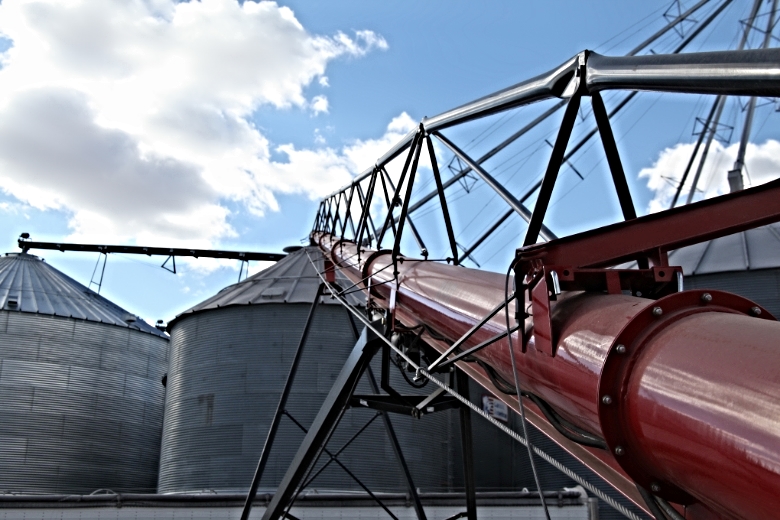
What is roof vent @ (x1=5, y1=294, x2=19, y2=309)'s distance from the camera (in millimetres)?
23756

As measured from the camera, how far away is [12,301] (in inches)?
945

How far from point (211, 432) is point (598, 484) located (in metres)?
8.88

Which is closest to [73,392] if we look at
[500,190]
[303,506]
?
[303,506]

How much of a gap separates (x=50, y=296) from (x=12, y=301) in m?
1.68

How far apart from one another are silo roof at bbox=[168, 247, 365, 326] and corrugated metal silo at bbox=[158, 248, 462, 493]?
2.3 inches

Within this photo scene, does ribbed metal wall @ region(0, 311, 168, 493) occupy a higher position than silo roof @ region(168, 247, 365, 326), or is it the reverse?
silo roof @ region(168, 247, 365, 326)

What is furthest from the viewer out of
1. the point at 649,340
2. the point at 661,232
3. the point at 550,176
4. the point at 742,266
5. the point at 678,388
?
the point at 742,266

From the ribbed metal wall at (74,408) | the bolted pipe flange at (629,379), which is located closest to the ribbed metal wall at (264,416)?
the ribbed metal wall at (74,408)

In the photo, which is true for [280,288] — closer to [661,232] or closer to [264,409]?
[264,409]

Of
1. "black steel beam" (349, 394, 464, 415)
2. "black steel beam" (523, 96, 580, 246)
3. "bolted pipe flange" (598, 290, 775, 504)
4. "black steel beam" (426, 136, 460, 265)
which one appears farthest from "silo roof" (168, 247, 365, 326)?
"bolted pipe flange" (598, 290, 775, 504)

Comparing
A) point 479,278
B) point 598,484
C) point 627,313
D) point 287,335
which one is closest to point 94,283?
point 287,335

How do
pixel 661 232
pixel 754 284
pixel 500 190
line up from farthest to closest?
pixel 754 284, pixel 500 190, pixel 661 232

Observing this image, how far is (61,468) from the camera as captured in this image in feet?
72.2

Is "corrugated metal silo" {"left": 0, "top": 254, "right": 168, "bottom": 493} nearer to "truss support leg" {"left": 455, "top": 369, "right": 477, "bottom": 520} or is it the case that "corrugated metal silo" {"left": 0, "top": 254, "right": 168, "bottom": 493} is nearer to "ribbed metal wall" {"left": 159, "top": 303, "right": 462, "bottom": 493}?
"ribbed metal wall" {"left": 159, "top": 303, "right": 462, "bottom": 493}
